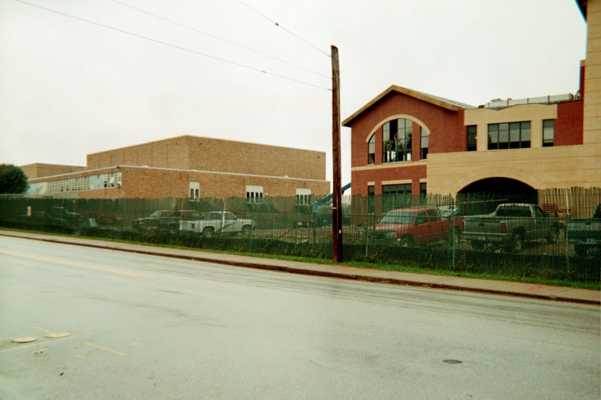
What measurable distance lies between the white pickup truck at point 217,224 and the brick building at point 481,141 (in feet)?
54.4

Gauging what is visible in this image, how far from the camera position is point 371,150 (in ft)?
138

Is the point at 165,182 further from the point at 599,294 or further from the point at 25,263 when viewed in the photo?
the point at 599,294

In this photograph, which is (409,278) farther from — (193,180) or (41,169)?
(41,169)

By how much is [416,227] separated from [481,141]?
20076 millimetres

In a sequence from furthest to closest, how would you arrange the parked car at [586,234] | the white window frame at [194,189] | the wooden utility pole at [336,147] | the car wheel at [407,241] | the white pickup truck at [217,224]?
the white window frame at [194,189]
the white pickup truck at [217,224]
the wooden utility pole at [336,147]
the car wheel at [407,241]
the parked car at [586,234]

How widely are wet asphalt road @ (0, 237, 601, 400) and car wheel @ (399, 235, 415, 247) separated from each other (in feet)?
19.4

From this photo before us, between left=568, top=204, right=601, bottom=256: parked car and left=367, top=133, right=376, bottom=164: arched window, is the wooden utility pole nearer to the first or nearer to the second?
left=568, top=204, right=601, bottom=256: parked car

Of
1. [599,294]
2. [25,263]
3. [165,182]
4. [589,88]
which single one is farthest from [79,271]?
[165,182]

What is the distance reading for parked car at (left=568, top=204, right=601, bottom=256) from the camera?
14.6 m

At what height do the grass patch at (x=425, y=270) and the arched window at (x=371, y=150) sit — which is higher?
the arched window at (x=371, y=150)

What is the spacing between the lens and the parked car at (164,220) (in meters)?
27.2

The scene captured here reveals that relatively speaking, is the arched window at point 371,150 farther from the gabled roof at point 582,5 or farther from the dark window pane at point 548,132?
the gabled roof at point 582,5

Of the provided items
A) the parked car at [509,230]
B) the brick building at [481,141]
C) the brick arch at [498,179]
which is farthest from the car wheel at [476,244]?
the brick arch at [498,179]

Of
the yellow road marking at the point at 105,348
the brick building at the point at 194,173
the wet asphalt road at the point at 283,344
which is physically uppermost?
the brick building at the point at 194,173
